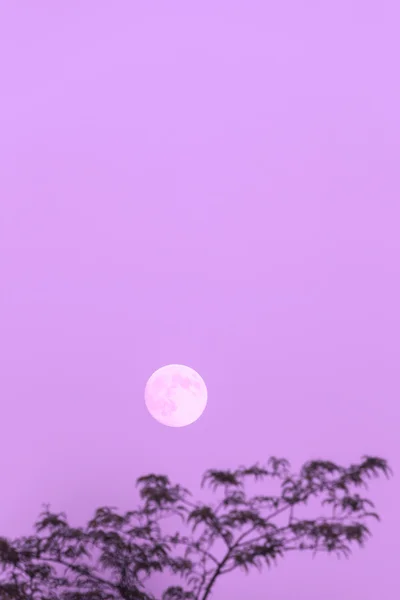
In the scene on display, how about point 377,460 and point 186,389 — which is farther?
point 186,389

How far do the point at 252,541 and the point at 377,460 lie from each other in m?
1.63

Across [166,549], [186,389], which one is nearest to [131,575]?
[166,549]

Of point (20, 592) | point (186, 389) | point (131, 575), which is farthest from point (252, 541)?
point (186, 389)

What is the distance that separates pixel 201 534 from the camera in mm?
10312

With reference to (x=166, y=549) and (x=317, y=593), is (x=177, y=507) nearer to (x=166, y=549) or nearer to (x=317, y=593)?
(x=166, y=549)

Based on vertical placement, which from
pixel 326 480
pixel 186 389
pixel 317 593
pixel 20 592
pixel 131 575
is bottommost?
pixel 20 592

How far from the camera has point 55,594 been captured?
34.9ft

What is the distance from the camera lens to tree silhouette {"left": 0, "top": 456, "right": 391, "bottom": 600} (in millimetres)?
9734

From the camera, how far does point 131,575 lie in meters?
11.0

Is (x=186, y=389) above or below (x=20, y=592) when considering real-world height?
above

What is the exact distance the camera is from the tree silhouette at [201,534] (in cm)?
973

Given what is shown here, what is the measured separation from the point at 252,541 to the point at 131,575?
6.11 ft

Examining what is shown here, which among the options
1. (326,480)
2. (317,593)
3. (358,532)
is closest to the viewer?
(358,532)

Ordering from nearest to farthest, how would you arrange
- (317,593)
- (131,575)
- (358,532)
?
(358,532)
(131,575)
(317,593)
